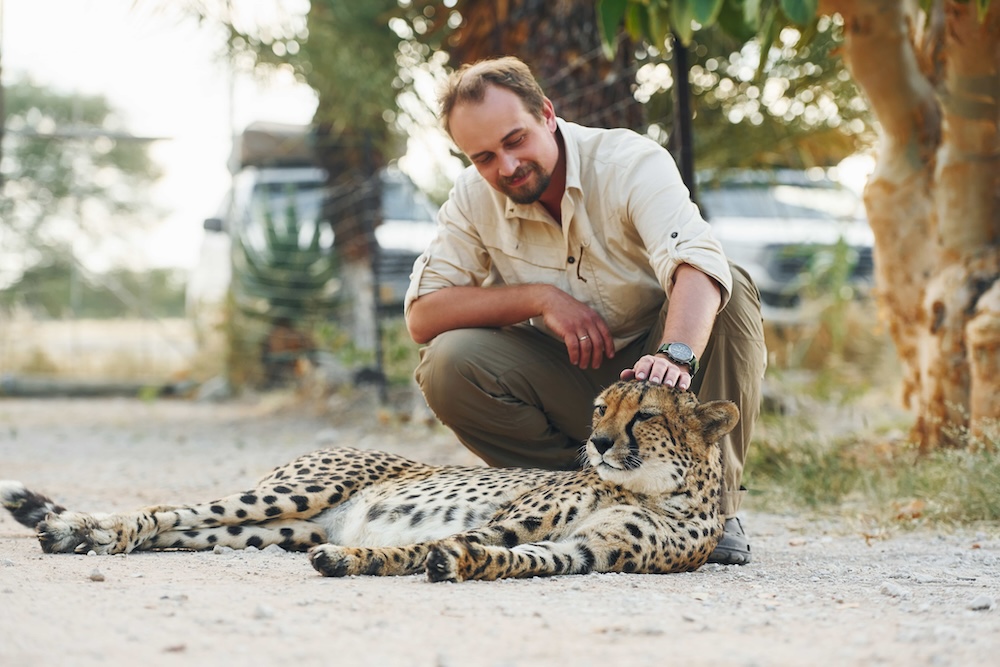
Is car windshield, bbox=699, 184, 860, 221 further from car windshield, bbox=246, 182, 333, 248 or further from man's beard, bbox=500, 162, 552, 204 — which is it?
man's beard, bbox=500, 162, 552, 204

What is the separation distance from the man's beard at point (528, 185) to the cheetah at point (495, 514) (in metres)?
0.68

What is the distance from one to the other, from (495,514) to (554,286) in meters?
0.78

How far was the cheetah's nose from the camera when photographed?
281 centimetres

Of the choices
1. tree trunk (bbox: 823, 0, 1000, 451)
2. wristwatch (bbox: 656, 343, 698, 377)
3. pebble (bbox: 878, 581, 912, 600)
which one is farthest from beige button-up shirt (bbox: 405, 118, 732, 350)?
tree trunk (bbox: 823, 0, 1000, 451)

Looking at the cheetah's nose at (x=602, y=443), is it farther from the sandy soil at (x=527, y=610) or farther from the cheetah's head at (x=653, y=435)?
the sandy soil at (x=527, y=610)

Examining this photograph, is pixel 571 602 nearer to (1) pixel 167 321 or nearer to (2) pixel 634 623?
(2) pixel 634 623

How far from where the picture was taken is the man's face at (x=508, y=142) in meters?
3.29

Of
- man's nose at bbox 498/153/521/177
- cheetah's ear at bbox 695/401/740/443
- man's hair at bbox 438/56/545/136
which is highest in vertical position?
man's hair at bbox 438/56/545/136

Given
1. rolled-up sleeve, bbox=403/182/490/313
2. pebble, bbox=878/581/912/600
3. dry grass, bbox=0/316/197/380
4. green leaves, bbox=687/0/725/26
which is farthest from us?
dry grass, bbox=0/316/197/380

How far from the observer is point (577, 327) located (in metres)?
3.34

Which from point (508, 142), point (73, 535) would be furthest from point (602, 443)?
point (73, 535)

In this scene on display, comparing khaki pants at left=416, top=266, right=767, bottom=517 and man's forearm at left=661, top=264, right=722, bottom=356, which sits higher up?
man's forearm at left=661, top=264, right=722, bottom=356

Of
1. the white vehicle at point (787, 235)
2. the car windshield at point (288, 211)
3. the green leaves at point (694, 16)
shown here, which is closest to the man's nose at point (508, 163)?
the green leaves at point (694, 16)

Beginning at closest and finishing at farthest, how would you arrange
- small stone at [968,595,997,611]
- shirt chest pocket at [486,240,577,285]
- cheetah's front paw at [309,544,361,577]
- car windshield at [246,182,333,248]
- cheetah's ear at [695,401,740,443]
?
1. small stone at [968,595,997,611]
2. cheetah's front paw at [309,544,361,577]
3. cheetah's ear at [695,401,740,443]
4. shirt chest pocket at [486,240,577,285]
5. car windshield at [246,182,333,248]
